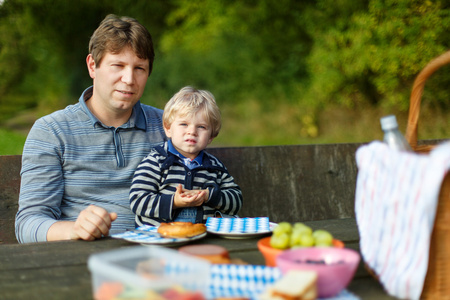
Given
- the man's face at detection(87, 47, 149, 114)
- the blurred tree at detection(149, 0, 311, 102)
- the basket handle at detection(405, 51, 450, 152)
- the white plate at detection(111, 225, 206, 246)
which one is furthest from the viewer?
the blurred tree at detection(149, 0, 311, 102)

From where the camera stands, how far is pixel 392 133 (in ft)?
4.48

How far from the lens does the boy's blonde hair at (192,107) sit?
2354 millimetres

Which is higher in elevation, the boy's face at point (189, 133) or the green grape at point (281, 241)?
the boy's face at point (189, 133)

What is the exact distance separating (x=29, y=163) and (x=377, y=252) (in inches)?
62.8

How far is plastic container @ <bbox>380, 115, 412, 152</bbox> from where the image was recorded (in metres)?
1.35

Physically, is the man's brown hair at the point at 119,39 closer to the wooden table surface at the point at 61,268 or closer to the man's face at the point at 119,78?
the man's face at the point at 119,78

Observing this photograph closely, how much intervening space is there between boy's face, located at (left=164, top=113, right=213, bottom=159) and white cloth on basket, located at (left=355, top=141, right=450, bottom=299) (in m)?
1.10

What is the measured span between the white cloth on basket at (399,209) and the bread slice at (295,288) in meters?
0.23

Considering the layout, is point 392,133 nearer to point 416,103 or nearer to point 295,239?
point 416,103

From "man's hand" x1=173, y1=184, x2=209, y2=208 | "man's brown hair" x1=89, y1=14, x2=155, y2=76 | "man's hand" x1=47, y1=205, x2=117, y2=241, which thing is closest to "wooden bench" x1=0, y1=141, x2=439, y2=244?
"man's brown hair" x1=89, y1=14, x2=155, y2=76

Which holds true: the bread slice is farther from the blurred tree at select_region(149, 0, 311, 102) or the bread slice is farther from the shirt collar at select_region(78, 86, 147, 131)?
the blurred tree at select_region(149, 0, 311, 102)

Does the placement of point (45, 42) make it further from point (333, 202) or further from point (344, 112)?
point (333, 202)

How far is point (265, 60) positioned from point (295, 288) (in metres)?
12.7

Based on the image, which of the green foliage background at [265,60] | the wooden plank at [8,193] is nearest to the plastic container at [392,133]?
the wooden plank at [8,193]
